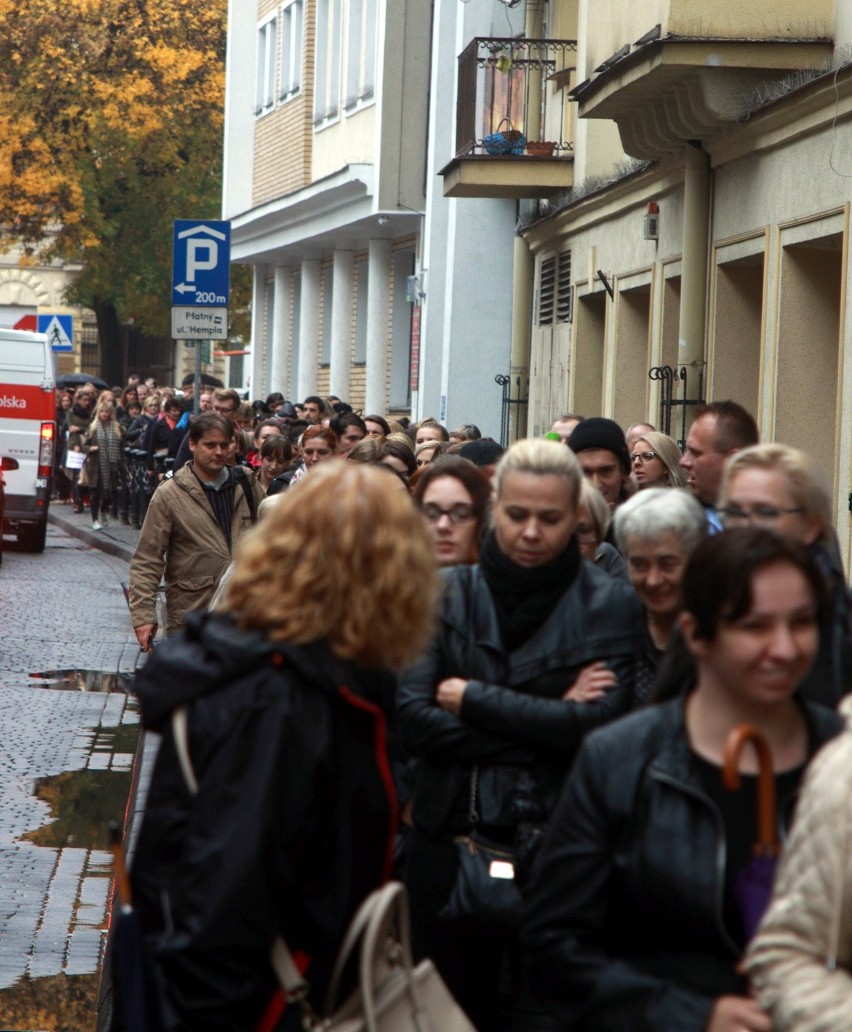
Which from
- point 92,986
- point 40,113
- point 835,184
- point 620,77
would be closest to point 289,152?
point 40,113

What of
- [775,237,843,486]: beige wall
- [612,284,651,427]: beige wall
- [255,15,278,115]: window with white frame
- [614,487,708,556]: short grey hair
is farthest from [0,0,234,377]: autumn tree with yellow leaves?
[614,487,708,556]: short grey hair

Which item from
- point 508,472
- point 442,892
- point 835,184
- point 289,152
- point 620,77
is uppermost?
point 289,152

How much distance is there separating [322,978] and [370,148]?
24.4 meters

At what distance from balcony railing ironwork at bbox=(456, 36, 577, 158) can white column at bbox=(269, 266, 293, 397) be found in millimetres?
15978

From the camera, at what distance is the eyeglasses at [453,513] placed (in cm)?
570

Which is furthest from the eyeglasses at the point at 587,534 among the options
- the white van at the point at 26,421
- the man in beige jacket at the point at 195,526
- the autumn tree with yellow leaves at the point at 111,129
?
the autumn tree with yellow leaves at the point at 111,129

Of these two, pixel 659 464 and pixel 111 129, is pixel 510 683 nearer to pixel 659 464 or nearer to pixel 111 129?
pixel 659 464

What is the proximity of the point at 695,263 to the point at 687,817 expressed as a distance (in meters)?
11.8

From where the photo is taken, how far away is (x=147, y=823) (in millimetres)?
3391

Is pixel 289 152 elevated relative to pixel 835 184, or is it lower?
elevated

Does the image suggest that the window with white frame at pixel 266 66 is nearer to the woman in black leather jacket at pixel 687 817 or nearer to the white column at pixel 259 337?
the white column at pixel 259 337

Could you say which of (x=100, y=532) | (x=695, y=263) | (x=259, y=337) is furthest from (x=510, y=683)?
(x=259, y=337)

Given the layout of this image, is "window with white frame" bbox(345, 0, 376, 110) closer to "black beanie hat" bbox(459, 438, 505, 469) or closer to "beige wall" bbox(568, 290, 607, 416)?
"beige wall" bbox(568, 290, 607, 416)

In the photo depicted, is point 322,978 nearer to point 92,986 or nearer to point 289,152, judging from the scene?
point 92,986
